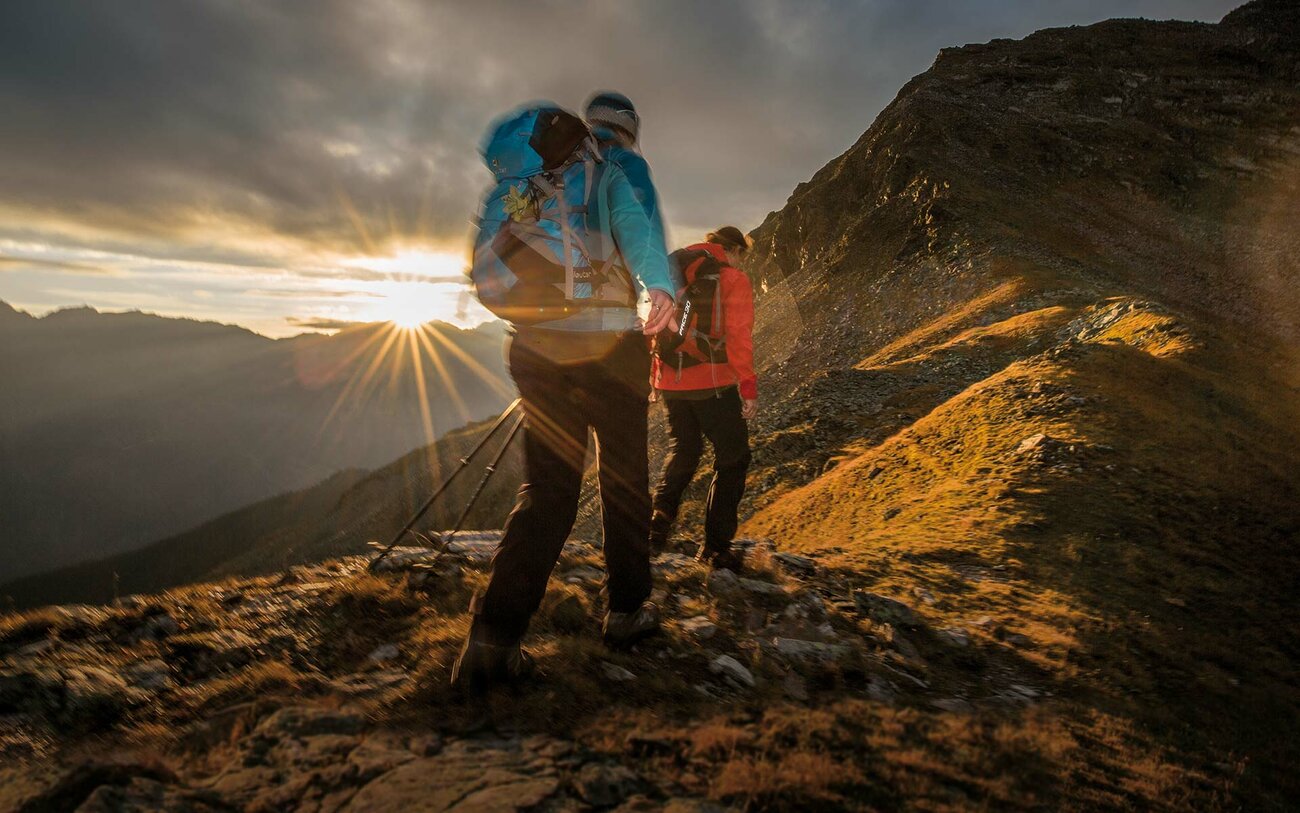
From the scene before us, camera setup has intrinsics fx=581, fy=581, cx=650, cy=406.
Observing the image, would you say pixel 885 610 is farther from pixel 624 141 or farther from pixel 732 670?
pixel 624 141

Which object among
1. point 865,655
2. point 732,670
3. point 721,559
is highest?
point 721,559

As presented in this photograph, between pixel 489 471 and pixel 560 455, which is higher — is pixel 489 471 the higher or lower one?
the lower one

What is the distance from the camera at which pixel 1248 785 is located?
3.33 metres

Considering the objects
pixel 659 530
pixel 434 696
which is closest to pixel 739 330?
pixel 659 530

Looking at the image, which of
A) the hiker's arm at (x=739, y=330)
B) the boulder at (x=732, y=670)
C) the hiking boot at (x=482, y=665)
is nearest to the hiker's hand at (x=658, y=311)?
the hiking boot at (x=482, y=665)

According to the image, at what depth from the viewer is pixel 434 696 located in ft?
10.2

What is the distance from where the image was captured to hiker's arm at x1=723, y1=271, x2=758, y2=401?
18.3ft

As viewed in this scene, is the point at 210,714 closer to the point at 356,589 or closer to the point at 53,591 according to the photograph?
the point at 356,589

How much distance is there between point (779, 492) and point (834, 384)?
6697 millimetres

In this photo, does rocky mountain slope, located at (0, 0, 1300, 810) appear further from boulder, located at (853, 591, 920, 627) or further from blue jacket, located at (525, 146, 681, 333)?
blue jacket, located at (525, 146, 681, 333)

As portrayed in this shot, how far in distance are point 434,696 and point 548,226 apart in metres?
2.61

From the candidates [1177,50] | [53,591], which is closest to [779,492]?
[1177,50]

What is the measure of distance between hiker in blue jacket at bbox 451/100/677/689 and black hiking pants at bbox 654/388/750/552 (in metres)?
2.33

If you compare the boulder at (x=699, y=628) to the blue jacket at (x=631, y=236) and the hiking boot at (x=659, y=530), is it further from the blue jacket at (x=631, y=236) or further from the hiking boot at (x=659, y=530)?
the blue jacket at (x=631, y=236)
